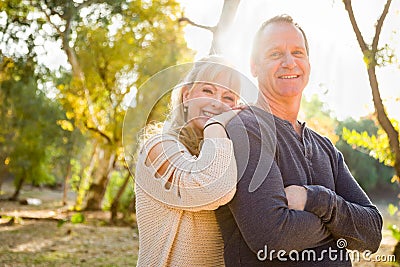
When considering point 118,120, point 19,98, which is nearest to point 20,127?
point 19,98

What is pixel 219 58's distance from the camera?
1875 mm

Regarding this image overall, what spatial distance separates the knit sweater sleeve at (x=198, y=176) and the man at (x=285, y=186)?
0.04 meters

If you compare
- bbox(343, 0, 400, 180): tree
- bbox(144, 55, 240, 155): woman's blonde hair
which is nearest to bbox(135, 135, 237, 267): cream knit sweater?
bbox(144, 55, 240, 155): woman's blonde hair

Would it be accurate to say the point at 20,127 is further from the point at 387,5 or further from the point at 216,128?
the point at 216,128

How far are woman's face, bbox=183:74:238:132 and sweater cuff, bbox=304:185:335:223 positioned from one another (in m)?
0.43

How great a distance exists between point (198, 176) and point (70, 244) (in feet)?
23.9

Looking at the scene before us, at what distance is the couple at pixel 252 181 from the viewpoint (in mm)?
1439

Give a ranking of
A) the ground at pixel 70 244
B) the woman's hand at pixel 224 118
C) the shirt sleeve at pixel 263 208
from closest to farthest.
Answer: the shirt sleeve at pixel 263 208
the woman's hand at pixel 224 118
the ground at pixel 70 244

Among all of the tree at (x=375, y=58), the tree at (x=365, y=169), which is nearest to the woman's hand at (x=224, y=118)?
the tree at (x=375, y=58)

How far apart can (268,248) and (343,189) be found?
46cm

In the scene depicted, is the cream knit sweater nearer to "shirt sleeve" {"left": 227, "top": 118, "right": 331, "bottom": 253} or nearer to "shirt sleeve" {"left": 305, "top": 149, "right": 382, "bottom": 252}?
"shirt sleeve" {"left": 227, "top": 118, "right": 331, "bottom": 253}

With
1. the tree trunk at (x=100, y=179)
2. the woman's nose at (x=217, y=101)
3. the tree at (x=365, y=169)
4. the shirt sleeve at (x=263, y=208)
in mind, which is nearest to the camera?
the shirt sleeve at (x=263, y=208)
